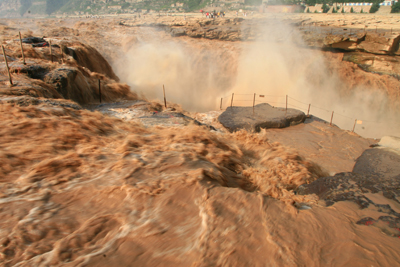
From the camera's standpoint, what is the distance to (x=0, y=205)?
2.55 m

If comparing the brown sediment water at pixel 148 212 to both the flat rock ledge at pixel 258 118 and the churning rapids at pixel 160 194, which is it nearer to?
the churning rapids at pixel 160 194

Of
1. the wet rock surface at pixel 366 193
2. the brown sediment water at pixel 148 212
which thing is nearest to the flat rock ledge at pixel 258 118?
the wet rock surface at pixel 366 193

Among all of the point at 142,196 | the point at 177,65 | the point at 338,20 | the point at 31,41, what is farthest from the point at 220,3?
the point at 142,196

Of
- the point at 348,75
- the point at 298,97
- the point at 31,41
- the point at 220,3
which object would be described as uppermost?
the point at 220,3

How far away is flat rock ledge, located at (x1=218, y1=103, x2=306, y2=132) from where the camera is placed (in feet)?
34.8

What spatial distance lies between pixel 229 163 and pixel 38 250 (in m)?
2.94

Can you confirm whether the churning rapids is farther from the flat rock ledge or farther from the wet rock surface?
the flat rock ledge

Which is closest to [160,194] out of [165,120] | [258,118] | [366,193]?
[366,193]

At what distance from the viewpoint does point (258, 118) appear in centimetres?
1125

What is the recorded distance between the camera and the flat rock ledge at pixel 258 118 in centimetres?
1060

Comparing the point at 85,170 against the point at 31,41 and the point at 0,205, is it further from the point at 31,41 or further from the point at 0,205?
the point at 31,41

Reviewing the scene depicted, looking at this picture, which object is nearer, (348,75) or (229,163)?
(229,163)

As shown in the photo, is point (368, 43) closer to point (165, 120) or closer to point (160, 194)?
point (165, 120)

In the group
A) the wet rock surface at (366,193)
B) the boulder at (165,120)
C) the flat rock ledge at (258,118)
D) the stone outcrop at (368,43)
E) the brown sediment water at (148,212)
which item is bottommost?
the flat rock ledge at (258,118)
